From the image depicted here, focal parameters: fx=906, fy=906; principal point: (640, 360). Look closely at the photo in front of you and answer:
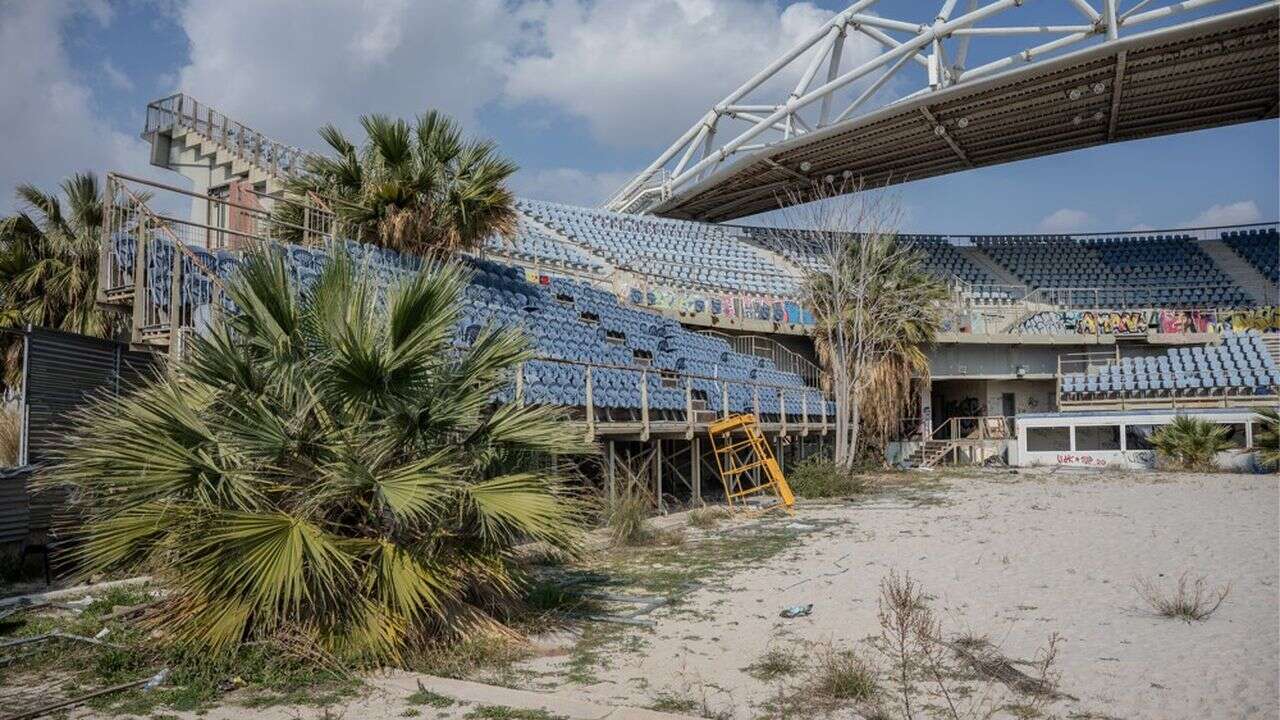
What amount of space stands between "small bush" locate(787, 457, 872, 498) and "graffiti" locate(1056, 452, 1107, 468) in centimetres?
1065

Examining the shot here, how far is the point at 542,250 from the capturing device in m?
30.5

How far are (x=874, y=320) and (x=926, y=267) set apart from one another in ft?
52.1

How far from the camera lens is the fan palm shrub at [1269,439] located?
22.0 m

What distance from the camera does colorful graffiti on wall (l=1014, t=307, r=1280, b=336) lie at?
106 ft

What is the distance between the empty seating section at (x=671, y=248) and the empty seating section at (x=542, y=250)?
104cm

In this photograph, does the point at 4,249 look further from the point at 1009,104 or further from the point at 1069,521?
the point at 1009,104

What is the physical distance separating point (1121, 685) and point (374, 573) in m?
4.85

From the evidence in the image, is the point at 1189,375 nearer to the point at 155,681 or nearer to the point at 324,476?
the point at 324,476

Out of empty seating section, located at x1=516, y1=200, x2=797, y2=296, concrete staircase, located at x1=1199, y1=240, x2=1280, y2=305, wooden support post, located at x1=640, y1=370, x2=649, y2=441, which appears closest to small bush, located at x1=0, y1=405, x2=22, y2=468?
wooden support post, located at x1=640, y1=370, x2=649, y2=441

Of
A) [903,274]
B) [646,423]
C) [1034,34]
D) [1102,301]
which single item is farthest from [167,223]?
[1102,301]

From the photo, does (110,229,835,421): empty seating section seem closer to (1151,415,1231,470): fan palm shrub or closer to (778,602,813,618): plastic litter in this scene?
(778,602,813,618): plastic litter

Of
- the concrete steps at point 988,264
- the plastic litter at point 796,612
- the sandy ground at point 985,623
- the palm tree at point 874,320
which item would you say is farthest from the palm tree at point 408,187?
the concrete steps at point 988,264

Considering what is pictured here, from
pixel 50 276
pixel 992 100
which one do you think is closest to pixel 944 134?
pixel 992 100

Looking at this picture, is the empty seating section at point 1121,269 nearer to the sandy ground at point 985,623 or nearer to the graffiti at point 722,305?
the graffiti at point 722,305
